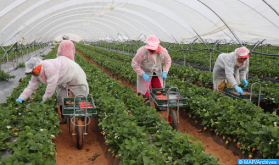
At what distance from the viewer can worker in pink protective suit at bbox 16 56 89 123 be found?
376 cm

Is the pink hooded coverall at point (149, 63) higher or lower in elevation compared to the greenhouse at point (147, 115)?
higher

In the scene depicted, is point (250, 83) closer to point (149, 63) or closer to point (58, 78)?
point (149, 63)

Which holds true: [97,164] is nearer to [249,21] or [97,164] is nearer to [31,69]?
[31,69]

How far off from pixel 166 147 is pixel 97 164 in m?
1.59

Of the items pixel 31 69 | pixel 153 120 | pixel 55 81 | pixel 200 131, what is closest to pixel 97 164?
pixel 153 120

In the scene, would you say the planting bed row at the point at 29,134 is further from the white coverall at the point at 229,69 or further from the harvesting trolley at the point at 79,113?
the white coverall at the point at 229,69

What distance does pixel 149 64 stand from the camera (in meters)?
5.09

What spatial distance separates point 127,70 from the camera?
9828 millimetres

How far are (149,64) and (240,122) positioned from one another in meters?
2.24

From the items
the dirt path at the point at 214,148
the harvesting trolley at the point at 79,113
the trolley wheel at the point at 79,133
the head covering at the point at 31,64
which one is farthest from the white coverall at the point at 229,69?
the head covering at the point at 31,64

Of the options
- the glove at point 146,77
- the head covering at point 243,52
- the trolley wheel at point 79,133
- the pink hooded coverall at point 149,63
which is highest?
the head covering at point 243,52

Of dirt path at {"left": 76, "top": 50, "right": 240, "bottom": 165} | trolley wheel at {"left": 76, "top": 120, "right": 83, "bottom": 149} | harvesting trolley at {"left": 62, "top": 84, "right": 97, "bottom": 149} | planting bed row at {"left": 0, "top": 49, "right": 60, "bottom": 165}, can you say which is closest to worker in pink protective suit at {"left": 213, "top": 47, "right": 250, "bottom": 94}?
dirt path at {"left": 76, "top": 50, "right": 240, "bottom": 165}

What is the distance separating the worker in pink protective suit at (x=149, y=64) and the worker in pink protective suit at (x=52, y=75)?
1.22m

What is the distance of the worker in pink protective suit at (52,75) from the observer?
3.76 m
